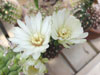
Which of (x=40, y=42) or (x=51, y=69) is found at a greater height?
(x=40, y=42)

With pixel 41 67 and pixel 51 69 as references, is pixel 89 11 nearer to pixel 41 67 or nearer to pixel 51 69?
pixel 51 69

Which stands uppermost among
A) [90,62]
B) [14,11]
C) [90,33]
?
[14,11]

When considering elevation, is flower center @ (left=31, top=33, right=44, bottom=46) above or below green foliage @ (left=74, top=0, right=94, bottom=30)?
above

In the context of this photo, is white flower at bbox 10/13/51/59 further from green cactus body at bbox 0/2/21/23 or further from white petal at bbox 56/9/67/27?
green cactus body at bbox 0/2/21/23

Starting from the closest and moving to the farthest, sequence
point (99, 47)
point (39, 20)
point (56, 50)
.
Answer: point (39, 20)
point (56, 50)
point (99, 47)

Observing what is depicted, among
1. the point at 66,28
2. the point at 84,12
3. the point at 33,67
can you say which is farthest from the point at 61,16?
the point at 84,12

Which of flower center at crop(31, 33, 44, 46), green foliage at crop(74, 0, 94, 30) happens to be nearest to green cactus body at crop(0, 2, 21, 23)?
green foliage at crop(74, 0, 94, 30)

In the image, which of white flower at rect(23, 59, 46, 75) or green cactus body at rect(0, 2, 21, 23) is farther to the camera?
green cactus body at rect(0, 2, 21, 23)

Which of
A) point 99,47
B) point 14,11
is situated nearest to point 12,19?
point 14,11

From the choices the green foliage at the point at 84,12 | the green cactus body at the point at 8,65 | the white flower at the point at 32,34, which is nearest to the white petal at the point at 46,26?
the white flower at the point at 32,34
